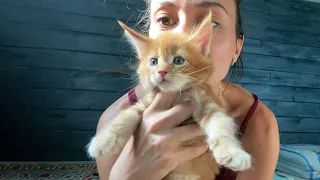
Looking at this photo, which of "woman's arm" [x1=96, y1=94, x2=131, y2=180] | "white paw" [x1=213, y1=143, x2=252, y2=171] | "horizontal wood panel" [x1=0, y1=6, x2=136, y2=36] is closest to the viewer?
"white paw" [x1=213, y1=143, x2=252, y2=171]

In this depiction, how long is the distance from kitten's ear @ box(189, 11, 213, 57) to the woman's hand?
0.16m

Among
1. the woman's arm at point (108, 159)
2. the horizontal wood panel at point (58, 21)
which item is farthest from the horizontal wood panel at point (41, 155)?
the woman's arm at point (108, 159)

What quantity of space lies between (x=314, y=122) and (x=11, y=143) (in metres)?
3.50

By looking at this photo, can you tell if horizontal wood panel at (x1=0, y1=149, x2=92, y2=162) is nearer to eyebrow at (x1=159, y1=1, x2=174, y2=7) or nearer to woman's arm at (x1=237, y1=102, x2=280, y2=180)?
woman's arm at (x1=237, y1=102, x2=280, y2=180)

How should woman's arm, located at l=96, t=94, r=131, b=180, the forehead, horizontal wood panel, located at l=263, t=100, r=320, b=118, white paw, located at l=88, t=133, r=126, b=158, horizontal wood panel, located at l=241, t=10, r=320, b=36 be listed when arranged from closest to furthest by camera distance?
white paw, located at l=88, t=133, r=126, b=158 < the forehead < woman's arm, located at l=96, t=94, r=131, b=180 < horizontal wood panel, located at l=241, t=10, r=320, b=36 < horizontal wood panel, located at l=263, t=100, r=320, b=118

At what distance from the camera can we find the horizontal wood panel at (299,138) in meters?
3.79

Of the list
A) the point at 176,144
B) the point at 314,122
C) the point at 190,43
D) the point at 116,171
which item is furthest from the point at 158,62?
the point at 314,122

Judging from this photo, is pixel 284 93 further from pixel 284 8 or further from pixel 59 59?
pixel 59 59

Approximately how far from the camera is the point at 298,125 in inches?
153

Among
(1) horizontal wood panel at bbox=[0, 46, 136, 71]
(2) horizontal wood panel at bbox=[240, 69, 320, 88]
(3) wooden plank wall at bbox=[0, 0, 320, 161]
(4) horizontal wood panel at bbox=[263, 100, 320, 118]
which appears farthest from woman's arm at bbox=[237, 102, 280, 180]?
(4) horizontal wood panel at bbox=[263, 100, 320, 118]

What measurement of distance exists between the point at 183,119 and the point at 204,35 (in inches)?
9.5

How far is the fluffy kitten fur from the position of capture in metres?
0.80

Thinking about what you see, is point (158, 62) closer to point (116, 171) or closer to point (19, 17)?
point (116, 171)

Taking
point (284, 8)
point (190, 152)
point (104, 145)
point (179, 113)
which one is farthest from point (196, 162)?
point (284, 8)
